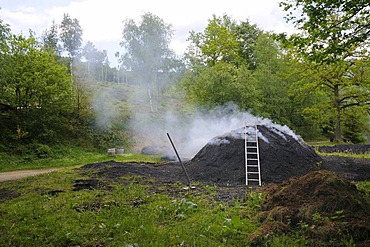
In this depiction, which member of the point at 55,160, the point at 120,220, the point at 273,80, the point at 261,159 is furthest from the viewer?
the point at 273,80

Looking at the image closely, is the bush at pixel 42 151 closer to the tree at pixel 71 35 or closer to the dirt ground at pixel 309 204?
the dirt ground at pixel 309 204

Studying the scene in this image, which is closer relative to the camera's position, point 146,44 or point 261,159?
point 261,159

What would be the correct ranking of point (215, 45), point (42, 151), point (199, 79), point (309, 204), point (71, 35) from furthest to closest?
point (71, 35) < point (215, 45) < point (199, 79) < point (42, 151) < point (309, 204)

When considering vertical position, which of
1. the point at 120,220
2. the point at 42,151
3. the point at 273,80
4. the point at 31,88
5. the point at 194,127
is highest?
the point at 273,80

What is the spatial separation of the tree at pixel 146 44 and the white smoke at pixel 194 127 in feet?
18.2

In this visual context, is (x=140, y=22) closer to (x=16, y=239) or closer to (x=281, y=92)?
(x=281, y=92)

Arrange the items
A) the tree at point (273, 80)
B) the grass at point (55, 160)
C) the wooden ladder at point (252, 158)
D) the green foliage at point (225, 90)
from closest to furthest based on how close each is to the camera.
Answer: the wooden ladder at point (252, 158), the grass at point (55, 160), the green foliage at point (225, 90), the tree at point (273, 80)

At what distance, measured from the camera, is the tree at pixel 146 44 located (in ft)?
88.7

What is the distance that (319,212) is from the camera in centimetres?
491

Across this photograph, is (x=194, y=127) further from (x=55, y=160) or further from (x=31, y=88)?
(x=31, y=88)

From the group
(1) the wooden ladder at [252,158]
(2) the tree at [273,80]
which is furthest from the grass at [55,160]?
(2) the tree at [273,80]

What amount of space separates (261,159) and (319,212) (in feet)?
15.9

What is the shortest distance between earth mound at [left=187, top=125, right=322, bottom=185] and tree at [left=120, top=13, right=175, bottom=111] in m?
18.0

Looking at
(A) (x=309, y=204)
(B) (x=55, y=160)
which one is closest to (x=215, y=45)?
(B) (x=55, y=160)
